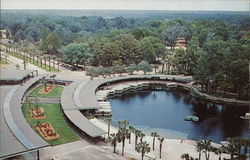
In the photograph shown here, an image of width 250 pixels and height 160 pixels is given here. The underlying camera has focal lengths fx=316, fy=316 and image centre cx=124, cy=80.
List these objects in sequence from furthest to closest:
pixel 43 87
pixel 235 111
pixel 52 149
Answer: pixel 43 87, pixel 235 111, pixel 52 149

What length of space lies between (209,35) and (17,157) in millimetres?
62493

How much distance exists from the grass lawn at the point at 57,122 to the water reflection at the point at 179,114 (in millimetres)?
6776

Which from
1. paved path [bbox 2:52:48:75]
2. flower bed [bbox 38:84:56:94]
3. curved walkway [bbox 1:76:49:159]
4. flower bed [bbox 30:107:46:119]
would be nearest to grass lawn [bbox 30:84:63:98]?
flower bed [bbox 38:84:56:94]

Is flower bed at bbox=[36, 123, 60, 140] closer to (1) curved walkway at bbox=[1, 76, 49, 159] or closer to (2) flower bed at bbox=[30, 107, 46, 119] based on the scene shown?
(1) curved walkway at bbox=[1, 76, 49, 159]

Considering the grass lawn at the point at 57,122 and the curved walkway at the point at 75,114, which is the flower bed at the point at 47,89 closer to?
the curved walkway at the point at 75,114

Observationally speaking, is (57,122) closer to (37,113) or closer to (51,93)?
(37,113)

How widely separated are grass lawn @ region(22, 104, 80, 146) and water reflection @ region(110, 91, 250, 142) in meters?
6.78

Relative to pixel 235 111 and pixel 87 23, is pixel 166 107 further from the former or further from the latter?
pixel 87 23

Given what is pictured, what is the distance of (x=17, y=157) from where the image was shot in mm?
24156

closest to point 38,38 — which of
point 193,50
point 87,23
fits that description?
point 87,23

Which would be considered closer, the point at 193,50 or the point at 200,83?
the point at 200,83

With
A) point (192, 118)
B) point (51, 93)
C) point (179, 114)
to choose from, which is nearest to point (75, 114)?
point (51, 93)

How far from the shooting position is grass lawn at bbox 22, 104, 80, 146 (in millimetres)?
28420

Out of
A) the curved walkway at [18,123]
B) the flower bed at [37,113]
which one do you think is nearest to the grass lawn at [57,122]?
the flower bed at [37,113]
